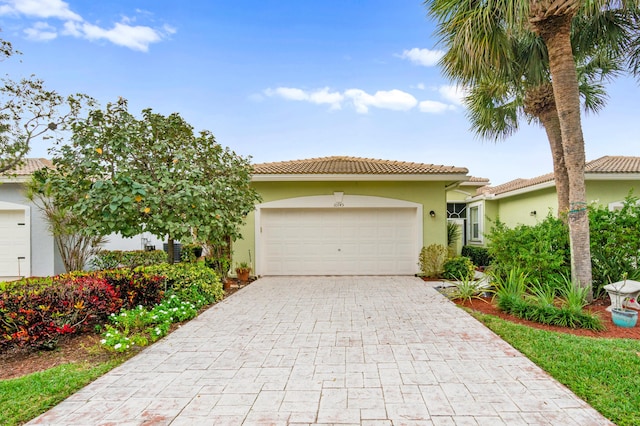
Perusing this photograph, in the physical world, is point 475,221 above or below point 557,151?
below

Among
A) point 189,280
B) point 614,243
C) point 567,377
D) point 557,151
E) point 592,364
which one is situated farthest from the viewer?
point 557,151

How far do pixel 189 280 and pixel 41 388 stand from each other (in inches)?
150

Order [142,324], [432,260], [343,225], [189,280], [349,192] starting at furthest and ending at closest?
[343,225]
[349,192]
[432,260]
[189,280]
[142,324]

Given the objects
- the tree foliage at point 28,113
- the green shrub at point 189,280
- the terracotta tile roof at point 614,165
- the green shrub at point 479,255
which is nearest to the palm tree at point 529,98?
the terracotta tile roof at point 614,165

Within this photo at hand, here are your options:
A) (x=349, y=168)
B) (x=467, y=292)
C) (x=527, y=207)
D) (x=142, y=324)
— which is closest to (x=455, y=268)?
(x=467, y=292)

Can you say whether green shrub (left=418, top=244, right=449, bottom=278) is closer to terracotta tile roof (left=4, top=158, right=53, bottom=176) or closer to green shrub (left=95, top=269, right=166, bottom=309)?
green shrub (left=95, top=269, right=166, bottom=309)

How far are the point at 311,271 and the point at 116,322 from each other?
651cm

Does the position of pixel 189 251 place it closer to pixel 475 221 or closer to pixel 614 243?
pixel 614 243

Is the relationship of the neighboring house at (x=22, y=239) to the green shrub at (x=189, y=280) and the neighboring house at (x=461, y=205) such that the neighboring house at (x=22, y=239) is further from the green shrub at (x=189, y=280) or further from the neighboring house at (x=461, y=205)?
the neighboring house at (x=461, y=205)

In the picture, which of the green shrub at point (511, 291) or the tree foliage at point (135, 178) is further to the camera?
the tree foliage at point (135, 178)

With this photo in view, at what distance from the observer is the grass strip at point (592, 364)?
9.71 ft

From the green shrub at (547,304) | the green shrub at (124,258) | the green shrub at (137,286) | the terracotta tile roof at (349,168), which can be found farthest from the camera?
the green shrub at (124,258)

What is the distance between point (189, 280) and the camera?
7.15 meters

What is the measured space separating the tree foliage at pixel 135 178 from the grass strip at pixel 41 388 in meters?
2.98
